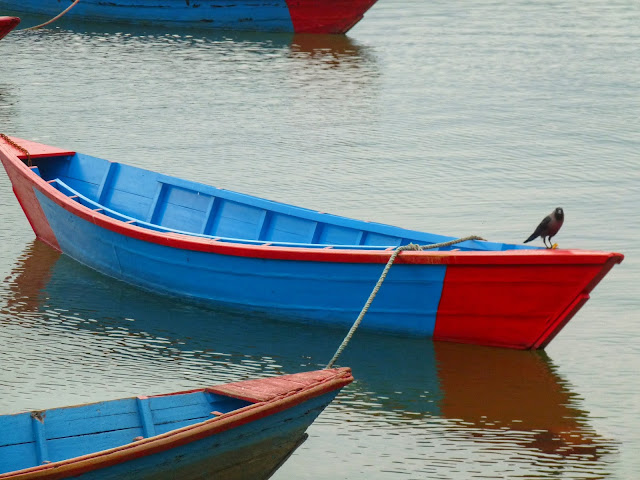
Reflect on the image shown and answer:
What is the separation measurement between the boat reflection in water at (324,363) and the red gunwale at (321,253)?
0.75 meters

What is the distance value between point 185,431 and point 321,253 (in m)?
3.09

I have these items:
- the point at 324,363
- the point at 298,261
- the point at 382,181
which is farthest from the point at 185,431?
the point at 382,181

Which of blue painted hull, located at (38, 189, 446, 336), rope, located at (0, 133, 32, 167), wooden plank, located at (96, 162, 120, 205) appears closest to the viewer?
blue painted hull, located at (38, 189, 446, 336)

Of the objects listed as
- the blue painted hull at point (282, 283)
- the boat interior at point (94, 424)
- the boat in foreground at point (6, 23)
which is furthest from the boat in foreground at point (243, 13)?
the boat interior at point (94, 424)

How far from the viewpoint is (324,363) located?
838 centimetres

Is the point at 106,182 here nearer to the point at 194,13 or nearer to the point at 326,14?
the point at 326,14

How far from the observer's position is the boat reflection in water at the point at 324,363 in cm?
735

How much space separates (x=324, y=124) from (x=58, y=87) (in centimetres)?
544

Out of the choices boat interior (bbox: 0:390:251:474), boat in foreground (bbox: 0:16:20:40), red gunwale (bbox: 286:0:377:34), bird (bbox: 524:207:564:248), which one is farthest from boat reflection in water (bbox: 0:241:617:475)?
red gunwale (bbox: 286:0:377:34)

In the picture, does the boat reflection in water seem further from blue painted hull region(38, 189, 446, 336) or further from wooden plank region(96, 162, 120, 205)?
wooden plank region(96, 162, 120, 205)

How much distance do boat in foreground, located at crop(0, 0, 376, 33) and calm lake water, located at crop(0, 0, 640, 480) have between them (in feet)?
1.33

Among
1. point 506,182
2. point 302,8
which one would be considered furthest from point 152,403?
point 302,8

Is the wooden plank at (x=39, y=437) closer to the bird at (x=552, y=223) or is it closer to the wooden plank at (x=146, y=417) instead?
the wooden plank at (x=146, y=417)

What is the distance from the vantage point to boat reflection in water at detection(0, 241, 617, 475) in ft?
24.1
